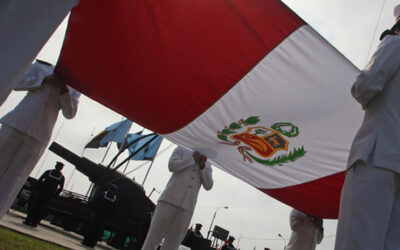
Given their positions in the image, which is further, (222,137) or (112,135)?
(112,135)

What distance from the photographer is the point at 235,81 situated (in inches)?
107

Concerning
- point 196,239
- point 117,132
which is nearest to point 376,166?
point 196,239

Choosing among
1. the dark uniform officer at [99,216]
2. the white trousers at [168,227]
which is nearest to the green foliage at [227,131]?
the white trousers at [168,227]

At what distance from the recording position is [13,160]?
2434 millimetres

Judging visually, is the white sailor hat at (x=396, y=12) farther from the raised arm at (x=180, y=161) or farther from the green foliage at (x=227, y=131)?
the raised arm at (x=180, y=161)

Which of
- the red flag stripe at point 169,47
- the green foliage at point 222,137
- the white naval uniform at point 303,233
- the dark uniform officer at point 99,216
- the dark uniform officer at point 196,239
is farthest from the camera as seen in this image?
the dark uniform officer at point 196,239

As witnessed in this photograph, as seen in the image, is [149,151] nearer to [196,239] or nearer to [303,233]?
[196,239]

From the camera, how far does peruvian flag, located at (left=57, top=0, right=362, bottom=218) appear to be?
2.26 meters

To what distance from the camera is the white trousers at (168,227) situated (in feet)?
9.99

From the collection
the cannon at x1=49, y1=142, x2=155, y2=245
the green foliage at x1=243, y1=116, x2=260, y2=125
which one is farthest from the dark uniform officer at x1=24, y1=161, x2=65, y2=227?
the green foliage at x1=243, y1=116, x2=260, y2=125

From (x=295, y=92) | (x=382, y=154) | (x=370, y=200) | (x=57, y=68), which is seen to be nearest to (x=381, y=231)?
(x=370, y=200)

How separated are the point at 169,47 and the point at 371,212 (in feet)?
6.41

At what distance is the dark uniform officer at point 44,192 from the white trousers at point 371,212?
16.4ft

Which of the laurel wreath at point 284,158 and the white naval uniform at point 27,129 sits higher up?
the laurel wreath at point 284,158
